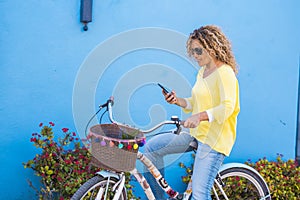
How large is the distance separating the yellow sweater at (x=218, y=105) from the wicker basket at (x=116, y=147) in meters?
0.50

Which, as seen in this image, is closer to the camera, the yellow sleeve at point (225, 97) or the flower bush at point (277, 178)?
the yellow sleeve at point (225, 97)

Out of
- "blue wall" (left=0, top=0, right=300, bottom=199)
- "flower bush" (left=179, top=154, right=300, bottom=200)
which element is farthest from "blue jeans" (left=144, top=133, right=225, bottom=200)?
"flower bush" (left=179, top=154, right=300, bottom=200)

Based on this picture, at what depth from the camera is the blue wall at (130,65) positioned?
3977 millimetres

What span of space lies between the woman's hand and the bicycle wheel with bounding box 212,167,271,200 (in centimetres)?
80

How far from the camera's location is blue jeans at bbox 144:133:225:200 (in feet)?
11.5

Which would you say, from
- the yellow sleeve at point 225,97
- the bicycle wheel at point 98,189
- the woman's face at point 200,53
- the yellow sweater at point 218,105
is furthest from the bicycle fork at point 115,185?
the woman's face at point 200,53

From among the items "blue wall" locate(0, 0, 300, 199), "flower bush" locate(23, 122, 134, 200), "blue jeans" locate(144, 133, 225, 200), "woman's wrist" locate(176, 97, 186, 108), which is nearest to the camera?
"blue jeans" locate(144, 133, 225, 200)

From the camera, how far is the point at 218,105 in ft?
11.2

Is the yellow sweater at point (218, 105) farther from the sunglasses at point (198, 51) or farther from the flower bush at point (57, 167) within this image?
the flower bush at point (57, 167)

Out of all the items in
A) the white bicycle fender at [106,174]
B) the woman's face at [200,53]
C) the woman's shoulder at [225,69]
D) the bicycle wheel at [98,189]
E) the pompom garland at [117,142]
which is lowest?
the bicycle wheel at [98,189]

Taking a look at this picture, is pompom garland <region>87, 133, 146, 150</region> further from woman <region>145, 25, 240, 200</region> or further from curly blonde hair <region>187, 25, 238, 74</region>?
curly blonde hair <region>187, 25, 238, 74</region>

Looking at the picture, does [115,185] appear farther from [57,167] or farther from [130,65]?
[130,65]

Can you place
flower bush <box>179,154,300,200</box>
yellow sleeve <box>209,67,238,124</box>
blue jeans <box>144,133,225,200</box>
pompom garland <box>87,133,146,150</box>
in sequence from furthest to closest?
flower bush <box>179,154,300,200</box> < blue jeans <box>144,133,225,200</box> < yellow sleeve <box>209,67,238,124</box> < pompom garland <box>87,133,146,150</box>

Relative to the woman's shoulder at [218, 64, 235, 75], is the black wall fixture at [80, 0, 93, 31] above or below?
above
